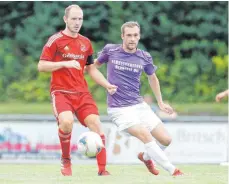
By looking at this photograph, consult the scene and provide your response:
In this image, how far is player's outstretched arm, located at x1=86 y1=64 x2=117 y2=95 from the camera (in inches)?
457

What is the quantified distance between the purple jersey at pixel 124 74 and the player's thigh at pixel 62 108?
65 centimetres

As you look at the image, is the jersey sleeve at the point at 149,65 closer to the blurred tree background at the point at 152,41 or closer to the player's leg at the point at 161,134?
the player's leg at the point at 161,134

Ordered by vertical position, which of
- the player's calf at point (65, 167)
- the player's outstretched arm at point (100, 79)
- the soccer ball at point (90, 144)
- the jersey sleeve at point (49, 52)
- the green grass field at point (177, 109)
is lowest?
the green grass field at point (177, 109)

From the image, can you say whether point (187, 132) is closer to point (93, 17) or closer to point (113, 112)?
point (113, 112)

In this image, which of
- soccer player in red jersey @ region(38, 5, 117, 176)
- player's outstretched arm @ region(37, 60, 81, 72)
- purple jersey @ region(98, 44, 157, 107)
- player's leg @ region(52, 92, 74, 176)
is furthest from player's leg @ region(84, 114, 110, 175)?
player's outstretched arm @ region(37, 60, 81, 72)

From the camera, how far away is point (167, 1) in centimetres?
2786

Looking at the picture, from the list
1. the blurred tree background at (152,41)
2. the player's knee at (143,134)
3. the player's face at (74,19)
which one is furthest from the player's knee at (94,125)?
the blurred tree background at (152,41)

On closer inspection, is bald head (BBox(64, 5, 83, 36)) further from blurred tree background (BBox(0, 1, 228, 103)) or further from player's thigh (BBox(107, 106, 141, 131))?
blurred tree background (BBox(0, 1, 228, 103))

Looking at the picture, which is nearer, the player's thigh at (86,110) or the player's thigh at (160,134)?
the player's thigh at (86,110)

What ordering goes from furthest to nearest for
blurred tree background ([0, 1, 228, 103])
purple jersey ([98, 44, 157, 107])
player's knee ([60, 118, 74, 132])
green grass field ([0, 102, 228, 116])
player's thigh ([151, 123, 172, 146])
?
1. blurred tree background ([0, 1, 228, 103])
2. green grass field ([0, 102, 228, 116])
3. player's thigh ([151, 123, 172, 146])
4. purple jersey ([98, 44, 157, 107])
5. player's knee ([60, 118, 74, 132])

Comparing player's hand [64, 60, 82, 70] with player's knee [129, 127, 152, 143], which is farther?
player's knee [129, 127, 152, 143]

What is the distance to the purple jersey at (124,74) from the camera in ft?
39.0

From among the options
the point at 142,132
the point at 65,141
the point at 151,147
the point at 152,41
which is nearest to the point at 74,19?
the point at 65,141

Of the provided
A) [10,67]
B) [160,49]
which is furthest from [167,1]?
[10,67]
